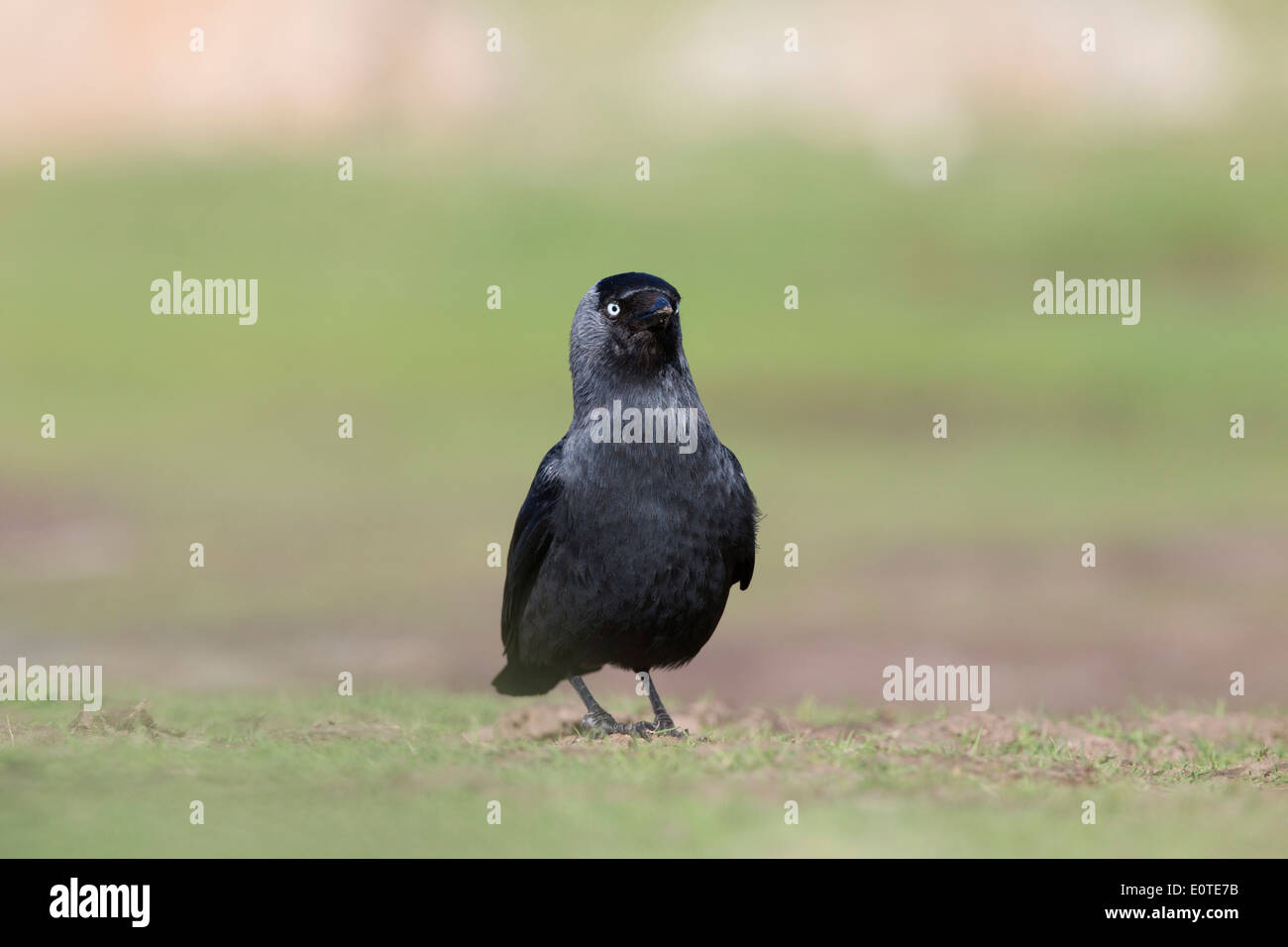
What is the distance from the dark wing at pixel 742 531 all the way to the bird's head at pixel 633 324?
0.71 meters

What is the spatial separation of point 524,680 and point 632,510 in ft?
5.16

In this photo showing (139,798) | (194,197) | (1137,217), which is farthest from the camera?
(194,197)

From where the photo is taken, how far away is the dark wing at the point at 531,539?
8625mm

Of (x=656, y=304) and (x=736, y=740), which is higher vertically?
(x=656, y=304)

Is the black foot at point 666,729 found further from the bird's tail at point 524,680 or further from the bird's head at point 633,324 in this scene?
the bird's head at point 633,324

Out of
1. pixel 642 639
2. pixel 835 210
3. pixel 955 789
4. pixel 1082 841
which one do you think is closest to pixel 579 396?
pixel 642 639

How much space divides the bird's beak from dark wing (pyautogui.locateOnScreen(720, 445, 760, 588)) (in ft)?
2.84

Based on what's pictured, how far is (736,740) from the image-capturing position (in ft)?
27.4

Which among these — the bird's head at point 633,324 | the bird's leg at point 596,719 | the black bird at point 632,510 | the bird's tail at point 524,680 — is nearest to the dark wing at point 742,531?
the black bird at point 632,510

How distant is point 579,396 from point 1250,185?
100ft

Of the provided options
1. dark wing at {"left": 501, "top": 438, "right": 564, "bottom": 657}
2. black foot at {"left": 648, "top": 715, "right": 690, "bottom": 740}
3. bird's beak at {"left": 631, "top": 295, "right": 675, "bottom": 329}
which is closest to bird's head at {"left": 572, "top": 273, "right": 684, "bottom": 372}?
bird's beak at {"left": 631, "top": 295, "right": 675, "bottom": 329}

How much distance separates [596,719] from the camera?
29.4ft

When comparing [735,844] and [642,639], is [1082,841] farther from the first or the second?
[642,639]

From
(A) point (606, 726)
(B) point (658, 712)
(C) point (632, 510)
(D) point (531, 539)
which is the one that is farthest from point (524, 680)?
(C) point (632, 510)
